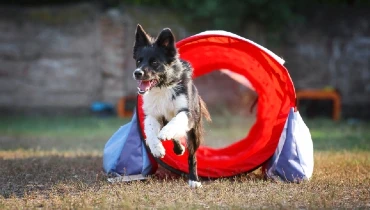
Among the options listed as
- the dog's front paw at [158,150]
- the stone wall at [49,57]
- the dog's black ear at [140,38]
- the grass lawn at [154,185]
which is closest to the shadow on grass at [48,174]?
the grass lawn at [154,185]

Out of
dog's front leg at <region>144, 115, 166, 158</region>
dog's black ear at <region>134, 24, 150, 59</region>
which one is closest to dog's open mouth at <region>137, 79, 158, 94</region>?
dog's front leg at <region>144, 115, 166, 158</region>

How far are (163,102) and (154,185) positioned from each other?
95cm

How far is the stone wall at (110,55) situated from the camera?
60.2 ft

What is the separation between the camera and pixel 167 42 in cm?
724

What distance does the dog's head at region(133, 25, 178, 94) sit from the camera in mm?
Result: 6949

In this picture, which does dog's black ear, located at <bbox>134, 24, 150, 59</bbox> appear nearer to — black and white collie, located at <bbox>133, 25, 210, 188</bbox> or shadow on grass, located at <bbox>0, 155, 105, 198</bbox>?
black and white collie, located at <bbox>133, 25, 210, 188</bbox>

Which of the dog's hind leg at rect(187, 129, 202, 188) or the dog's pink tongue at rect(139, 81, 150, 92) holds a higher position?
the dog's pink tongue at rect(139, 81, 150, 92)

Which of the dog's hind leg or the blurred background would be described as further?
the blurred background

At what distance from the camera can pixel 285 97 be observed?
8.38m

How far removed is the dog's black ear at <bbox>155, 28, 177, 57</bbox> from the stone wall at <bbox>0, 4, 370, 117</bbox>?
36.4ft

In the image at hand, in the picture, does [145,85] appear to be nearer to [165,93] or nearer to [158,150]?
[165,93]

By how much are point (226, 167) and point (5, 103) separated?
11602 millimetres

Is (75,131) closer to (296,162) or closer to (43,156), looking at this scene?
(43,156)

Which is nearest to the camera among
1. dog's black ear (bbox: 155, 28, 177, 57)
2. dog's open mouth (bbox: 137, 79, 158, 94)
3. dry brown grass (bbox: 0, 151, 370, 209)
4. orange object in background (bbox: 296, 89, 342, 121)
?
dry brown grass (bbox: 0, 151, 370, 209)
